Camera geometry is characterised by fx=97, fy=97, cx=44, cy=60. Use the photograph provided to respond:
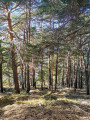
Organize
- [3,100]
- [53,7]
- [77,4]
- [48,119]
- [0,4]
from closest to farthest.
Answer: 1. [48,119]
2. [77,4]
3. [53,7]
4. [3,100]
5. [0,4]

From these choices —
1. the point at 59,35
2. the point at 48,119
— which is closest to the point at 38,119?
the point at 48,119

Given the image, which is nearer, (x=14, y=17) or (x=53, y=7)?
(x=53, y=7)

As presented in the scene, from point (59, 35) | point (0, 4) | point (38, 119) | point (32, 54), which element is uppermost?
point (0, 4)

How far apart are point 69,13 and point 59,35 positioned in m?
1.41

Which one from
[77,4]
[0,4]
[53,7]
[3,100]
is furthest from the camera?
[0,4]

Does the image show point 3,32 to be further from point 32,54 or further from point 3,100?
point 3,100

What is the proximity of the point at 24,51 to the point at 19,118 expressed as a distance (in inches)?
151

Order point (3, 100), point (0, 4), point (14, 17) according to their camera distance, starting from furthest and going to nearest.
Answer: point (14, 17), point (0, 4), point (3, 100)

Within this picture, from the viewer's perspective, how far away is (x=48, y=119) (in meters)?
3.33

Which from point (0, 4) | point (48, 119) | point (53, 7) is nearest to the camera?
point (48, 119)

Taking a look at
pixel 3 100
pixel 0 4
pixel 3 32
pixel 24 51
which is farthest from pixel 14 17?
pixel 3 100

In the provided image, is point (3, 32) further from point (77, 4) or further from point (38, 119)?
point (38, 119)

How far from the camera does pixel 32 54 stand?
6.28 m

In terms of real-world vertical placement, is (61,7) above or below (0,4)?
below
